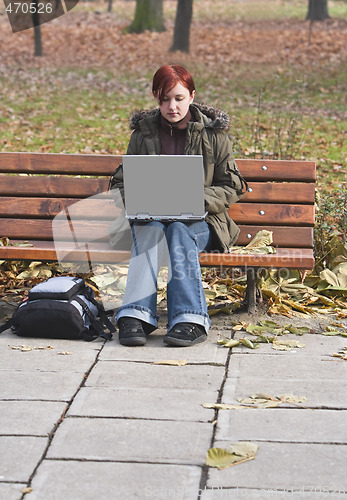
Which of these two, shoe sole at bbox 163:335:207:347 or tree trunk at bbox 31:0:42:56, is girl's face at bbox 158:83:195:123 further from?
tree trunk at bbox 31:0:42:56

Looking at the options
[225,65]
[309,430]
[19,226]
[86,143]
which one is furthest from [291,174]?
[225,65]

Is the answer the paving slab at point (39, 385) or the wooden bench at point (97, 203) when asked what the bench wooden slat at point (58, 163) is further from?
the paving slab at point (39, 385)

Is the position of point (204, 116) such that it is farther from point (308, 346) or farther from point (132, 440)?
point (132, 440)

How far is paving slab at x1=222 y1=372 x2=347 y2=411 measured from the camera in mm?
3658

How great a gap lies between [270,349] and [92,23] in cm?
2482

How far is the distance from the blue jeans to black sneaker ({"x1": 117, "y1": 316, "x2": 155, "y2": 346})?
4 cm

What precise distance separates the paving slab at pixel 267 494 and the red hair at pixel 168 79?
260 cm

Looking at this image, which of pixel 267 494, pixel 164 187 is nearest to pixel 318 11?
pixel 164 187

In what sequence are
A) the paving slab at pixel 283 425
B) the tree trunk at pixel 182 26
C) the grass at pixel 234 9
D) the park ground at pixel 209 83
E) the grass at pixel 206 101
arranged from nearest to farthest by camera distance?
the paving slab at pixel 283 425, the park ground at pixel 209 83, the grass at pixel 206 101, the tree trunk at pixel 182 26, the grass at pixel 234 9

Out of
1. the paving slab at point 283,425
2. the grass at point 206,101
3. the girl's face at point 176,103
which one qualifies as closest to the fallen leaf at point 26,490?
the paving slab at point 283,425

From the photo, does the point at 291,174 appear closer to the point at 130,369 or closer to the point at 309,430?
the point at 130,369

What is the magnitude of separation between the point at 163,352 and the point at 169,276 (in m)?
0.45

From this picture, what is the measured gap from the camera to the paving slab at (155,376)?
152 inches

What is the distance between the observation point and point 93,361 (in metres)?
4.22
